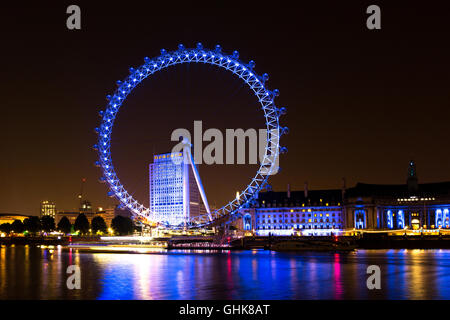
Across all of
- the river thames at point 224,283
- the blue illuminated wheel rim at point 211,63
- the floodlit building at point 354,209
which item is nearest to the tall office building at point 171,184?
the floodlit building at point 354,209

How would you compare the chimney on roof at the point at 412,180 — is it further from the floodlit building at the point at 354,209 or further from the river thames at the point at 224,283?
the river thames at the point at 224,283

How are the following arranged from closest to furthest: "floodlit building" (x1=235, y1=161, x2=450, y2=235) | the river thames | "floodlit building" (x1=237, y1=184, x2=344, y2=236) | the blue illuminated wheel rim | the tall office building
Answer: the river thames
the blue illuminated wheel rim
the tall office building
"floodlit building" (x1=235, y1=161, x2=450, y2=235)
"floodlit building" (x1=237, y1=184, x2=344, y2=236)

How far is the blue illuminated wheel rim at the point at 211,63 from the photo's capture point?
2047 inches

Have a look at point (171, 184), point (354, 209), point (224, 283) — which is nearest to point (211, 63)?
point (224, 283)

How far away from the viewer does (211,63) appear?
52625 millimetres

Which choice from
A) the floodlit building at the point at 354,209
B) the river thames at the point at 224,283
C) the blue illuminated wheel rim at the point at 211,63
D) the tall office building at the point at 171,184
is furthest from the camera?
the floodlit building at the point at 354,209

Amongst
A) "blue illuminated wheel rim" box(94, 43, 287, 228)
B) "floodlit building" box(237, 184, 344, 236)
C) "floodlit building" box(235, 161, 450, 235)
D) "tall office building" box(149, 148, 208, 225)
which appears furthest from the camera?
"floodlit building" box(237, 184, 344, 236)

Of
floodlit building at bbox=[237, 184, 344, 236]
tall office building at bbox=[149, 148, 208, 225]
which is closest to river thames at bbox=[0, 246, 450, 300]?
tall office building at bbox=[149, 148, 208, 225]

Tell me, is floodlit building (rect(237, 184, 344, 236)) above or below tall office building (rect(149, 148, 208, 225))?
below

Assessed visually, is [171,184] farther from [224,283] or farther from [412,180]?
[224,283]

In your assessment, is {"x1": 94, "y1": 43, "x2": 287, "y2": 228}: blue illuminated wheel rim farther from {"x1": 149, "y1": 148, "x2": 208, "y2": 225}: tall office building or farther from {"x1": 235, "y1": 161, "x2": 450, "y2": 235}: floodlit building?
{"x1": 235, "y1": 161, "x2": 450, "y2": 235}: floodlit building

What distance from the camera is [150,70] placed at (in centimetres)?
5466

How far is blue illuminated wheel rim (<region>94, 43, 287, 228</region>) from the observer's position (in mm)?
52000
